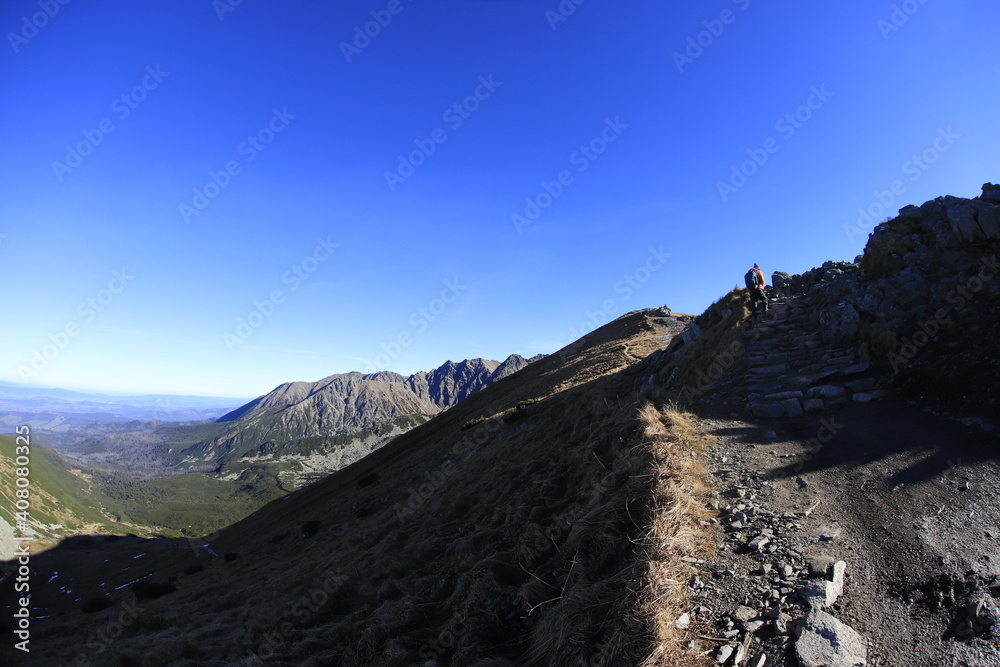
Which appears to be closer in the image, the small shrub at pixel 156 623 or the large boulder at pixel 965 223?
the large boulder at pixel 965 223

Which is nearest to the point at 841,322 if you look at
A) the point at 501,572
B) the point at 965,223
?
the point at 965,223

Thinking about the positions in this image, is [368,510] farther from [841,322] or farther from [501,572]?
[841,322]

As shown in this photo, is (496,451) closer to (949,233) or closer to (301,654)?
(301,654)

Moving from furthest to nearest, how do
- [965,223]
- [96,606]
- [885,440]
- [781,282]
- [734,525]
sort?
[96,606] → [781,282] → [965,223] → [885,440] → [734,525]

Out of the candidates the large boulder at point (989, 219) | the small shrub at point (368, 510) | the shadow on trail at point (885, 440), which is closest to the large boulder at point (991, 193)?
the large boulder at point (989, 219)

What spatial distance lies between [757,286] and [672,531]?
52.9ft

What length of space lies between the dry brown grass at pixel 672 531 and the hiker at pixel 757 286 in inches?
460

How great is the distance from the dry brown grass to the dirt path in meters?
0.28

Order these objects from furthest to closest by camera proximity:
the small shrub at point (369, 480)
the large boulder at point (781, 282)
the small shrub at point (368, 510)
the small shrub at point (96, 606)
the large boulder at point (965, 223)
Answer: the small shrub at point (369, 480)
the small shrub at point (96, 606)
the small shrub at point (368, 510)
the large boulder at point (781, 282)
the large boulder at point (965, 223)

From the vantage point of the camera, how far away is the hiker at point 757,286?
18773mm

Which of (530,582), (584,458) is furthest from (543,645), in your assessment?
(584,458)

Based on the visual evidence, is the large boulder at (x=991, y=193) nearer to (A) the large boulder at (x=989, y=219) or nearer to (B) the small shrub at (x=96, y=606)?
(A) the large boulder at (x=989, y=219)

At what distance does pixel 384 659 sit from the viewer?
8.00 meters

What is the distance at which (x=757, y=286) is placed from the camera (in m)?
18.8
